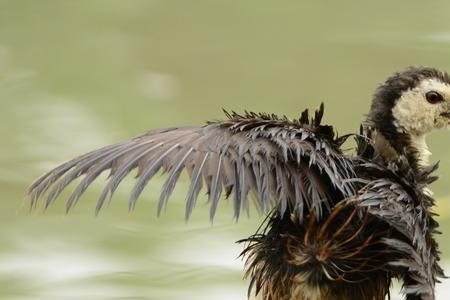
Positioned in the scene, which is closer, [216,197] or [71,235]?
[216,197]

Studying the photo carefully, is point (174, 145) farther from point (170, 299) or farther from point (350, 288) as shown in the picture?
point (170, 299)

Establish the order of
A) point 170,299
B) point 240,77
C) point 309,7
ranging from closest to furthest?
point 170,299, point 240,77, point 309,7

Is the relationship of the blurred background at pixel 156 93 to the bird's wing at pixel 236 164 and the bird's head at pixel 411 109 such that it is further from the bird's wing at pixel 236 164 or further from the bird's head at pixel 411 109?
the bird's wing at pixel 236 164

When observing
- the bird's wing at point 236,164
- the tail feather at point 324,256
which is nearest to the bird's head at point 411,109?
the tail feather at point 324,256

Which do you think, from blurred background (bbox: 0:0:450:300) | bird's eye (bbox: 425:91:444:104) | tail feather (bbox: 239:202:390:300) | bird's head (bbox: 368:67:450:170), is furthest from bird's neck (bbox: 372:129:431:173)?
blurred background (bbox: 0:0:450:300)

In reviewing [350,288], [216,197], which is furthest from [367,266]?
[216,197]

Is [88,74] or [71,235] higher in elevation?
[88,74]

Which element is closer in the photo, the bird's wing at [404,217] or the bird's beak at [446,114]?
the bird's wing at [404,217]

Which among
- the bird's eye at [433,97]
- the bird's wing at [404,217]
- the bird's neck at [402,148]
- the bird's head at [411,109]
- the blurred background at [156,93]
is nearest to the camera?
the bird's wing at [404,217]

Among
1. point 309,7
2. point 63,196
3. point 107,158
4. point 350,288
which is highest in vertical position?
point 309,7

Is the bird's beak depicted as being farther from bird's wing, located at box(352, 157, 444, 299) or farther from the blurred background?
the blurred background
